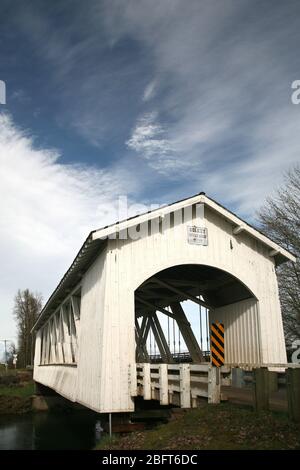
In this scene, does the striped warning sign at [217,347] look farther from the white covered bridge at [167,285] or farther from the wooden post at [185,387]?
the wooden post at [185,387]

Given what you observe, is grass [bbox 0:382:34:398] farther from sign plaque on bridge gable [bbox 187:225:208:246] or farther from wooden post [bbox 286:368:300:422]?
wooden post [bbox 286:368:300:422]

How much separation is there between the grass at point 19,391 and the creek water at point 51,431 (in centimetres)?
508

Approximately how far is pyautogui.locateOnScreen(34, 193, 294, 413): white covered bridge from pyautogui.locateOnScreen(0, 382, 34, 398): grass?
24019mm

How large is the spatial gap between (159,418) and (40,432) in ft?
48.3

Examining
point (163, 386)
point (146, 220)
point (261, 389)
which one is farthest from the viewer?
point (146, 220)

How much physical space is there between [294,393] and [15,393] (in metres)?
37.8

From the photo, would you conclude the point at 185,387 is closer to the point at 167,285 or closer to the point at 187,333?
the point at 167,285

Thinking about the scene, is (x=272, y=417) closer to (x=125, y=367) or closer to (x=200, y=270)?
(x=125, y=367)

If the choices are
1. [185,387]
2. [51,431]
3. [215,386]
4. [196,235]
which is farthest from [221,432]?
[51,431]

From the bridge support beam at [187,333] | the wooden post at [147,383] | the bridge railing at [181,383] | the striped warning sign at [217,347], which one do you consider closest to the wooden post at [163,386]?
the bridge railing at [181,383]

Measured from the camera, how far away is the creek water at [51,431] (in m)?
21.2

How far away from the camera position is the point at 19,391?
42.3 m

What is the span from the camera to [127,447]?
996cm
